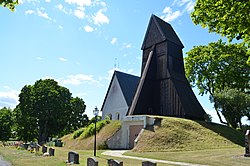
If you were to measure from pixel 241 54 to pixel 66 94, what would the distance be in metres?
35.3

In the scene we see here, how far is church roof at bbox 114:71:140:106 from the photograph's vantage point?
39659 mm

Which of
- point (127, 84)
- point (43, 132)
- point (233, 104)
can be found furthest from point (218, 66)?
point (43, 132)

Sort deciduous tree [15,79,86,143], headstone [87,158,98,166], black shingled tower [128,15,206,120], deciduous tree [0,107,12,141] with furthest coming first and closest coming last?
deciduous tree [0,107,12,141] → deciduous tree [15,79,86,143] → black shingled tower [128,15,206,120] → headstone [87,158,98,166]

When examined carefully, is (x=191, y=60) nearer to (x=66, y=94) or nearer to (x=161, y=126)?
(x=161, y=126)

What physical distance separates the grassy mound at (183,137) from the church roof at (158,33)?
13.1 m

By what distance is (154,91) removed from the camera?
33.6 meters

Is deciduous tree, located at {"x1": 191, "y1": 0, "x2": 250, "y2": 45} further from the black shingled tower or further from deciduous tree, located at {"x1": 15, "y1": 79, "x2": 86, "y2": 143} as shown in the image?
deciduous tree, located at {"x1": 15, "y1": 79, "x2": 86, "y2": 143}

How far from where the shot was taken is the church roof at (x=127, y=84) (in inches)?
1561

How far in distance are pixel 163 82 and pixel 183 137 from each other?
11130mm

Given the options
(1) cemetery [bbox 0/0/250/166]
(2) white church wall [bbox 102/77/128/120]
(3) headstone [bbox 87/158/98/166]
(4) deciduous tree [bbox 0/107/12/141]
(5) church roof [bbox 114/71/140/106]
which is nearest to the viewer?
(3) headstone [bbox 87/158/98/166]

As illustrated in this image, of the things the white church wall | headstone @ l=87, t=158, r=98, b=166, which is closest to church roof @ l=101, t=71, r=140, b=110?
the white church wall

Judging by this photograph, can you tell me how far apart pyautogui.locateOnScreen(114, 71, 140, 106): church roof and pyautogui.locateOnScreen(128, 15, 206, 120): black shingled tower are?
608 cm

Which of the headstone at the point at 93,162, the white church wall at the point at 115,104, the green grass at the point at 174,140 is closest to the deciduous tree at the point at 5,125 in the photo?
the white church wall at the point at 115,104

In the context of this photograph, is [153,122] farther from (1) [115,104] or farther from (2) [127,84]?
(2) [127,84]
